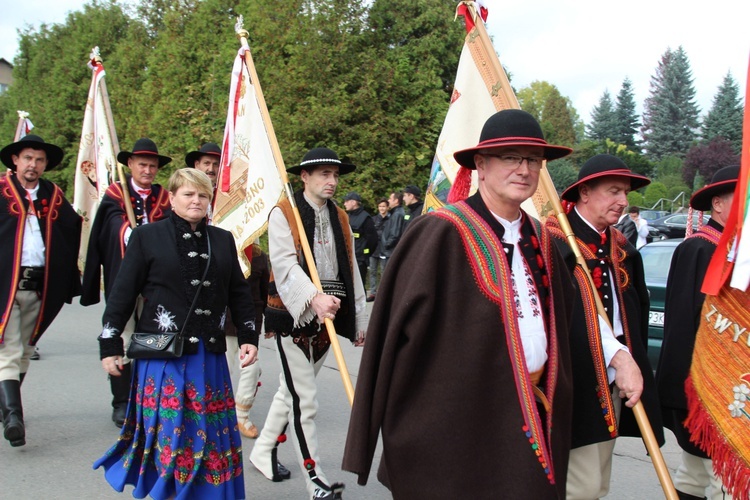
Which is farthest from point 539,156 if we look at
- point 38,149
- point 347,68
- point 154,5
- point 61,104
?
point 61,104

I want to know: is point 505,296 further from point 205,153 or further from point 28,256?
point 205,153

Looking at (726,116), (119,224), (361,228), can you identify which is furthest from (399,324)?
(726,116)

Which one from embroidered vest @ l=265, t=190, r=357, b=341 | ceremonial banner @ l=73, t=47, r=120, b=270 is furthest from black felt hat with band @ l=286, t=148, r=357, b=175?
ceremonial banner @ l=73, t=47, r=120, b=270

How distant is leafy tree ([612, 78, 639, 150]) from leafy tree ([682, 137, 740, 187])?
889 inches

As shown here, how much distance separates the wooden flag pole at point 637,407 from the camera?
10.7 ft

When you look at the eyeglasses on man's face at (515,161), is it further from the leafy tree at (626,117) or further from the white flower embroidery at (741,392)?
the leafy tree at (626,117)

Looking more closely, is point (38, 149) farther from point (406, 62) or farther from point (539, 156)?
point (406, 62)

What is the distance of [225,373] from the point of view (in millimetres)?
4320

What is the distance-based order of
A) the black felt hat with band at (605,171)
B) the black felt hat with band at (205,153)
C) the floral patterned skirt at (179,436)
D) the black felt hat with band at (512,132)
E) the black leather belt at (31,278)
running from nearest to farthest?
1. the black felt hat with band at (512,132)
2. the black felt hat with band at (605,171)
3. the floral patterned skirt at (179,436)
4. the black leather belt at (31,278)
5. the black felt hat with band at (205,153)

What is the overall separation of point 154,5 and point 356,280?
1930 centimetres

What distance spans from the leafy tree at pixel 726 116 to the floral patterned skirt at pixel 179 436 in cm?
6150

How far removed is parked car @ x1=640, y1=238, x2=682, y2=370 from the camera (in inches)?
286

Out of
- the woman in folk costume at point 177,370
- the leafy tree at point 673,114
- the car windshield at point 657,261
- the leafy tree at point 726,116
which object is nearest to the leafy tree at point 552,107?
the leafy tree at point 673,114

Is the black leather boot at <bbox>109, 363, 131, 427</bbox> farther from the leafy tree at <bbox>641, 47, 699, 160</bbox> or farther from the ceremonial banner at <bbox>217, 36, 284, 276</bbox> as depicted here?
the leafy tree at <bbox>641, 47, 699, 160</bbox>
